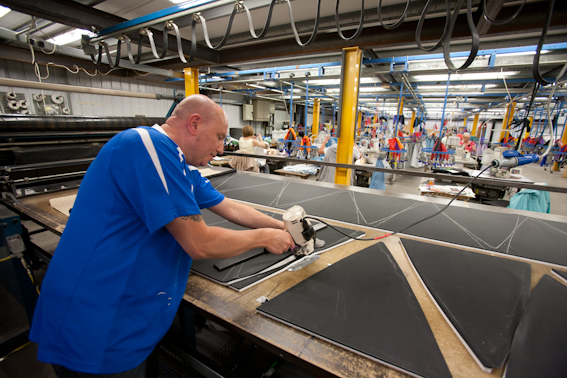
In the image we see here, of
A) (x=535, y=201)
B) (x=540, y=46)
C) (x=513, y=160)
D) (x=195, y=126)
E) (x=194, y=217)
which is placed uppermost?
(x=540, y=46)

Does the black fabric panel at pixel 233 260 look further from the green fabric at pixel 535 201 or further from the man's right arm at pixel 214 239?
the green fabric at pixel 535 201

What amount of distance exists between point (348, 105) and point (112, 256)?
3820mm

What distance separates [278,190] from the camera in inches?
91.5

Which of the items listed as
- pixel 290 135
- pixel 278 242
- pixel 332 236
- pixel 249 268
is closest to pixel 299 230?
pixel 278 242

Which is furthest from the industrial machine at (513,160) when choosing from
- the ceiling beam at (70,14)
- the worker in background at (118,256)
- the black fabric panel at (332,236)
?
the ceiling beam at (70,14)

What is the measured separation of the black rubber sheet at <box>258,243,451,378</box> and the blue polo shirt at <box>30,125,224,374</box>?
0.44 meters

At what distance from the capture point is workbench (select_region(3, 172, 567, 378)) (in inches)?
27.2

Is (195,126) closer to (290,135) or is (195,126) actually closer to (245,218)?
(245,218)

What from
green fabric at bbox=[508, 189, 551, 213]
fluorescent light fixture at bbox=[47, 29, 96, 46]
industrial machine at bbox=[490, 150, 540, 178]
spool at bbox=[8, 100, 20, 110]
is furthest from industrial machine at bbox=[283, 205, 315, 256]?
spool at bbox=[8, 100, 20, 110]

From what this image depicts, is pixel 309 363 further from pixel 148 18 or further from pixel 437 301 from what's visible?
pixel 148 18

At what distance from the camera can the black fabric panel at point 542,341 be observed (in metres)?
0.63

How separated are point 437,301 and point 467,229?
88cm

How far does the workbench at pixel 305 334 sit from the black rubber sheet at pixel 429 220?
0.15 m

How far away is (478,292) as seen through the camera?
0.98 meters
